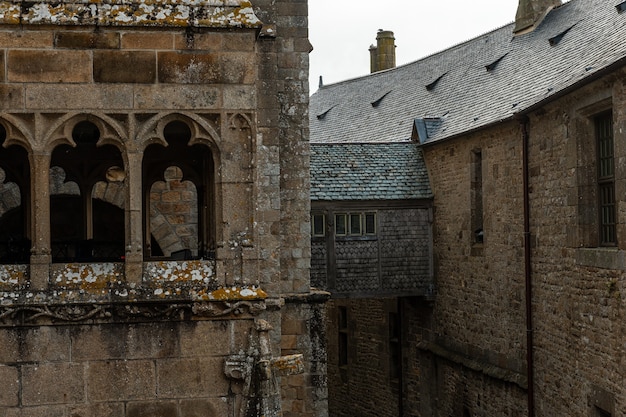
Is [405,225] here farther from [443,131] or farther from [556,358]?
[556,358]

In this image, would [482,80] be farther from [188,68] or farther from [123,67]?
[123,67]

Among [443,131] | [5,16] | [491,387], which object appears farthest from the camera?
[443,131]

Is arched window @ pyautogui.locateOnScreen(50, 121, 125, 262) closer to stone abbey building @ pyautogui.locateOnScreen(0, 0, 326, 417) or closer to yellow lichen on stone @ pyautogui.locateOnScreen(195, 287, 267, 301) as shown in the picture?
stone abbey building @ pyautogui.locateOnScreen(0, 0, 326, 417)

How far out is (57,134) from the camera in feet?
20.3

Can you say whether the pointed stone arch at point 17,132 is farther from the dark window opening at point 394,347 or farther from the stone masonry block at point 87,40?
the dark window opening at point 394,347

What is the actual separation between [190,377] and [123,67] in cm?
186

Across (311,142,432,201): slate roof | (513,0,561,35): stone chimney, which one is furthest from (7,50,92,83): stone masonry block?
(513,0,561,35): stone chimney

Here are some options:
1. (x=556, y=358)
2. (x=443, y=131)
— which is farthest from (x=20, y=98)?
(x=443, y=131)

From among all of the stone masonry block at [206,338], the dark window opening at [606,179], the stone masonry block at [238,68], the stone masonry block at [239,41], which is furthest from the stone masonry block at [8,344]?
the dark window opening at [606,179]

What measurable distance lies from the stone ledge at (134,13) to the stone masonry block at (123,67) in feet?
0.59

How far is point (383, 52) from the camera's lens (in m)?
39.9

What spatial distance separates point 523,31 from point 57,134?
18806 millimetres

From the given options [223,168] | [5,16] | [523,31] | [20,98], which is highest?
[523,31]

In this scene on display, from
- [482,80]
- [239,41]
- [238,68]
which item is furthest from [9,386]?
[482,80]
